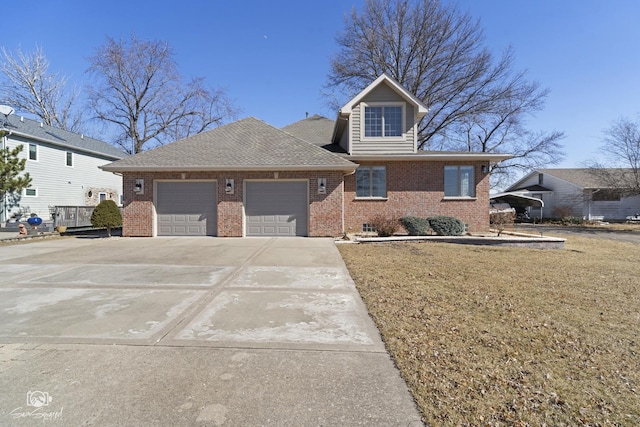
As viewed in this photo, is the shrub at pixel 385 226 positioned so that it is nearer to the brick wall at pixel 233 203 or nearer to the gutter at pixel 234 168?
the brick wall at pixel 233 203

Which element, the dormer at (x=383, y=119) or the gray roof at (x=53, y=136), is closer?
the dormer at (x=383, y=119)

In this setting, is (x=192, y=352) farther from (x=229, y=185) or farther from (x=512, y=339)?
(x=229, y=185)

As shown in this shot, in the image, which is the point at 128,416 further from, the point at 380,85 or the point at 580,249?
the point at 380,85

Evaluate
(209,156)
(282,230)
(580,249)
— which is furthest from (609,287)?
(209,156)

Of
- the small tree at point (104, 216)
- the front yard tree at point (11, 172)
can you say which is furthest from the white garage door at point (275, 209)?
the front yard tree at point (11, 172)

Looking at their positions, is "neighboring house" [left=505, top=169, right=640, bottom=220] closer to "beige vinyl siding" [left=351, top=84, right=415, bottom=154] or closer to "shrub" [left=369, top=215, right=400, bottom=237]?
"beige vinyl siding" [left=351, top=84, right=415, bottom=154]

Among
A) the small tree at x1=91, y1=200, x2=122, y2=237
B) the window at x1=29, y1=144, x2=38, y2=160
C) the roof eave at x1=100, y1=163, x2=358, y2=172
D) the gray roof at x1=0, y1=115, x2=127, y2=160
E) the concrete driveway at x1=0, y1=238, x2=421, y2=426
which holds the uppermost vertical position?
the gray roof at x1=0, y1=115, x2=127, y2=160

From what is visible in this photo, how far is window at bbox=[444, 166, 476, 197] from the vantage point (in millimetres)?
13281

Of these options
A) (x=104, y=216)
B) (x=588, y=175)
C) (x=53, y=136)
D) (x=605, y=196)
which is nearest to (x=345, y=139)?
(x=104, y=216)

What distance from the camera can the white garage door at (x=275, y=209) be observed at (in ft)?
39.3

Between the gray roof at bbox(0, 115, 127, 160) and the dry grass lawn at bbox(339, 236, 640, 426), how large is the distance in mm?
22285

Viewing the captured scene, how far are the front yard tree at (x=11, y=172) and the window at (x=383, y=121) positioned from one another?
712 inches

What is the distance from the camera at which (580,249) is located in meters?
10.1

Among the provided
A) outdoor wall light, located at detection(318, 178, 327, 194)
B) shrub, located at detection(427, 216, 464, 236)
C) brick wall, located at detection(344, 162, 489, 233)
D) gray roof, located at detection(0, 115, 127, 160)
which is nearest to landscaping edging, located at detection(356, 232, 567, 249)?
shrub, located at detection(427, 216, 464, 236)
